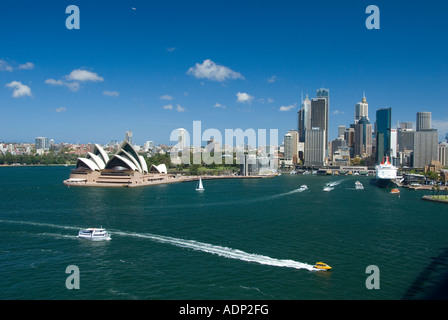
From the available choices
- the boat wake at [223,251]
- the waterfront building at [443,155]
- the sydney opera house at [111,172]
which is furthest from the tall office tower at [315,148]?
the boat wake at [223,251]

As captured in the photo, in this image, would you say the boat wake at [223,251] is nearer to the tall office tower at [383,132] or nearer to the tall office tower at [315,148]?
the tall office tower at [315,148]

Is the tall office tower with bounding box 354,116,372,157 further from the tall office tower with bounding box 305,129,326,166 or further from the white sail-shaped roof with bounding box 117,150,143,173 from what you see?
the white sail-shaped roof with bounding box 117,150,143,173

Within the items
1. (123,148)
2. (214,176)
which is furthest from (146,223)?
(214,176)

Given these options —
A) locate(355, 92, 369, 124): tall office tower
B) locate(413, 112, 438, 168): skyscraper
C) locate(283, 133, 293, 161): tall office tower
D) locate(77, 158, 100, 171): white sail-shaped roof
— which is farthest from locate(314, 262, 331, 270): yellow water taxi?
locate(355, 92, 369, 124): tall office tower
